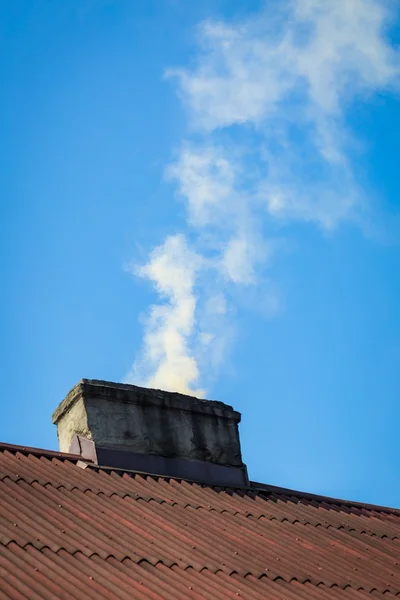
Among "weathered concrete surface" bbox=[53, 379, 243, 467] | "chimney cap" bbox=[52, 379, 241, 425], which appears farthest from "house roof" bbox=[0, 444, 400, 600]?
"chimney cap" bbox=[52, 379, 241, 425]

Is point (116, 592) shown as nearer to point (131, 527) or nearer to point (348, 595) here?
point (131, 527)

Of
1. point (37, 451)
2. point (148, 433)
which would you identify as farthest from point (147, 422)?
point (37, 451)

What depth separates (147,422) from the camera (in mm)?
8500

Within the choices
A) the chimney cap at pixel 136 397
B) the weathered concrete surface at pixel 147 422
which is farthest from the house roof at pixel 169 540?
the chimney cap at pixel 136 397

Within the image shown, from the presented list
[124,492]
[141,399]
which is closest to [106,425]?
[141,399]

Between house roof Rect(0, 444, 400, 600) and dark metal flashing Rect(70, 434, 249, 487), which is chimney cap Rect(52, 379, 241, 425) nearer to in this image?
dark metal flashing Rect(70, 434, 249, 487)

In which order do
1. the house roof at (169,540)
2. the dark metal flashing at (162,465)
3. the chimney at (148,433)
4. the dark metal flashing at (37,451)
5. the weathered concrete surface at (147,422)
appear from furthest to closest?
the weathered concrete surface at (147,422) → the chimney at (148,433) → the dark metal flashing at (162,465) → the dark metal flashing at (37,451) → the house roof at (169,540)

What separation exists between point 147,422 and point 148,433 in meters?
0.13

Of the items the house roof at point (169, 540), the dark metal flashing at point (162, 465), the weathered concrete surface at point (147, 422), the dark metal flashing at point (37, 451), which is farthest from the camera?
the weathered concrete surface at point (147, 422)

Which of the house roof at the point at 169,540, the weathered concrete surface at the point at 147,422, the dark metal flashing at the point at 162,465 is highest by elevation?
the weathered concrete surface at the point at 147,422

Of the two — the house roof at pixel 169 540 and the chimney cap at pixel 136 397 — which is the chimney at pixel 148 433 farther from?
the house roof at pixel 169 540

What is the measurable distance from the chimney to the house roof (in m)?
0.26

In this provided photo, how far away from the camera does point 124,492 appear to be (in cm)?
715

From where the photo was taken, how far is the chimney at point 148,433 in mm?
8102
